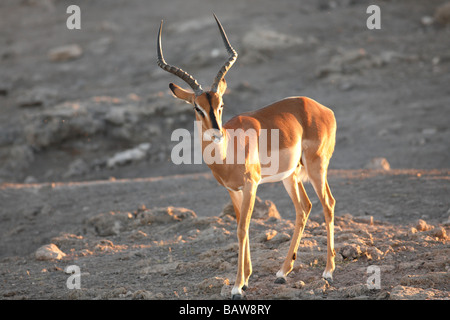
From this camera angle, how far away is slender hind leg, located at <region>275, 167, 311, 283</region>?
8719mm

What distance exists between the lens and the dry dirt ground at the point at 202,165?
9.34 meters

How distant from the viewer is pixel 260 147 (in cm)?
849

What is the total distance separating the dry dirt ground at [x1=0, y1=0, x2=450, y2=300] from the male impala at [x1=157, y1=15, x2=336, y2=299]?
2.10ft

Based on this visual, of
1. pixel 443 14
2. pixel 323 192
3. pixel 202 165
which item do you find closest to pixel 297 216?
pixel 323 192

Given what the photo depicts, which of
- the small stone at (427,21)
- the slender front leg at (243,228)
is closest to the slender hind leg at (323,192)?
the slender front leg at (243,228)

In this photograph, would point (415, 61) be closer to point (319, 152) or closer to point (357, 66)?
point (357, 66)

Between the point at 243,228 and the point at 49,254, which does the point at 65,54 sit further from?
the point at 243,228

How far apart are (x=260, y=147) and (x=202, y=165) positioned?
10334 mm

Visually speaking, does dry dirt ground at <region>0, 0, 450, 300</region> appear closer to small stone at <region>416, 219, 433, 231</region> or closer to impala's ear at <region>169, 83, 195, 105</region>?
small stone at <region>416, 219, 433, 231</region>

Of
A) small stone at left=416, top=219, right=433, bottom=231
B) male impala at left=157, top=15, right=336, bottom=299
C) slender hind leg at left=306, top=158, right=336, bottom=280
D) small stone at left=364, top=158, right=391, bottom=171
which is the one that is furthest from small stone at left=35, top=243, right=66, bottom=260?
small stone at left=364, top=158, right=391, bottom=171

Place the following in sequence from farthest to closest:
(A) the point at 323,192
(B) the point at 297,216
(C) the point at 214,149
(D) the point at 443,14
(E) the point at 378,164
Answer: (D) the point at 443,14 < (E) the point at 378,164 < (B) the point at 297,216 < (A) the point at 323,192 < (C) the point at 214,149

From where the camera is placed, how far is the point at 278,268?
9125 mm

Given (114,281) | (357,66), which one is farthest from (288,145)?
(357,66)

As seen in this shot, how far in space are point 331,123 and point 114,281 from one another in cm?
417
